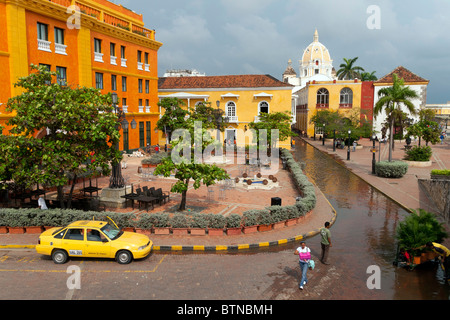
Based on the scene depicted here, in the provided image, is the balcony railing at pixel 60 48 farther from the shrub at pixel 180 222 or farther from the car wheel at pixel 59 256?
the car wheel at pixel 59 256

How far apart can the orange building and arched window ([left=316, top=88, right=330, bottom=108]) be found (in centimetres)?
3023

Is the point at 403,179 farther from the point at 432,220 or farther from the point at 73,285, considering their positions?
the point at 73,285

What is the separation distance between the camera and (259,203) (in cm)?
1834

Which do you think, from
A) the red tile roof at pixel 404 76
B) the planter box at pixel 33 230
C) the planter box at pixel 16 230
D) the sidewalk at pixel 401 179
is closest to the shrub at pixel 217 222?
the planter box at pixel 33 230

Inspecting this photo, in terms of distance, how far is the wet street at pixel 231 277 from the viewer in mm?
9211

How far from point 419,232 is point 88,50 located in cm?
2916

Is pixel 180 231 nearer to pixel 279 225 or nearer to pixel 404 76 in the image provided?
pixel 279 225

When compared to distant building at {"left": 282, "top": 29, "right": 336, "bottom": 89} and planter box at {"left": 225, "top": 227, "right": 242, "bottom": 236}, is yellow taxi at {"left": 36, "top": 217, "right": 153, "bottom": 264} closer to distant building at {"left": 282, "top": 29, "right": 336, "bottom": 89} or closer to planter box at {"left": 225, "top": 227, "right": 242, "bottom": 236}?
planter box at {"left": 225, "top": 227, "right": 242, "bottom": 236}

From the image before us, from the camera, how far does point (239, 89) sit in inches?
1786

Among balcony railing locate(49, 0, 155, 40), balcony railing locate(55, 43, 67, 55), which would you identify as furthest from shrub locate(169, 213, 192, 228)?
balcony railing locate(49, 0, 155, 40)

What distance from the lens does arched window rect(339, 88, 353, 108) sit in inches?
2295
